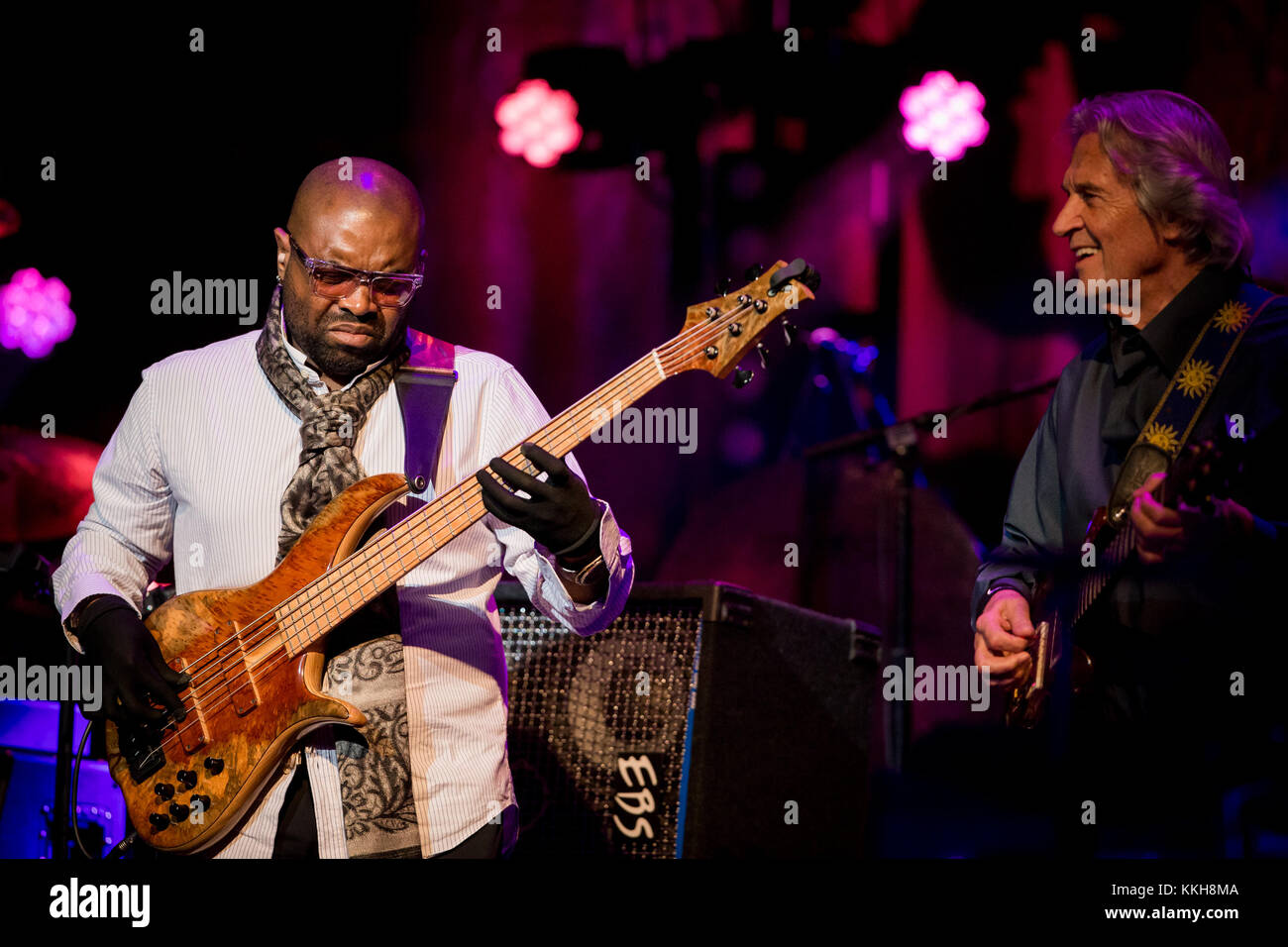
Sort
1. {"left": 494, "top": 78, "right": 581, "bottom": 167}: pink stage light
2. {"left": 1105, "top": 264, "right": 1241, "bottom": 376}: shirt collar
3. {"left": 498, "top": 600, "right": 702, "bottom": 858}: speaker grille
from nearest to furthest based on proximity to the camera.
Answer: {"left": 1105, "top": 264, "right": 1241, "bottom": 376}: shirt collar
{"left": 498, "top": 600, "right": 702, "bottom": 858}: speaker grille
{"left": 494, "top": 78, "right": 581, "bottom": 167}: pink stage light

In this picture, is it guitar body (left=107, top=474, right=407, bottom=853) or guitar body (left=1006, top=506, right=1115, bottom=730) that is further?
guitar body (left=1006, top=506, right=1115, bottom=730)

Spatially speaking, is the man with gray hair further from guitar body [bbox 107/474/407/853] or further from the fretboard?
guitar body [bbox 107/474/407/853]

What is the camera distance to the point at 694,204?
6.06 m

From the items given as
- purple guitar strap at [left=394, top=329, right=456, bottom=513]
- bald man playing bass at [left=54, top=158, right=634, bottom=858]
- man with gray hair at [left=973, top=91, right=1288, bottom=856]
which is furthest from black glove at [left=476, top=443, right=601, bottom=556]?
man with gray hair at [left=973, top=91, right=1288, bottom=856]

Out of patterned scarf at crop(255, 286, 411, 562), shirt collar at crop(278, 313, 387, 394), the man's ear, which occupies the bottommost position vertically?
patterned scarf at crop(255, 286, 411, 562)

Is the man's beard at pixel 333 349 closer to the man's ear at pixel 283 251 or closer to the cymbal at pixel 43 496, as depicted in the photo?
the man's ear at pixel 283 251

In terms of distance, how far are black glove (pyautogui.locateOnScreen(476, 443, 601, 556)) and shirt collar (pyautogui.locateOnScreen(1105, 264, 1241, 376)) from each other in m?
1.31

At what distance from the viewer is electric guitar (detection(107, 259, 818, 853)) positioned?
8.12ft

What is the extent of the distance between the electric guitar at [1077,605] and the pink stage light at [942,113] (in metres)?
3.10

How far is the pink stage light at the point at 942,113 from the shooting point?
5348mm

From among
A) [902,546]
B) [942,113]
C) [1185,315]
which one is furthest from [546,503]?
[942,113]

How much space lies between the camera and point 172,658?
2.66 meters

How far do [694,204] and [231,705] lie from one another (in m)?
4.09
